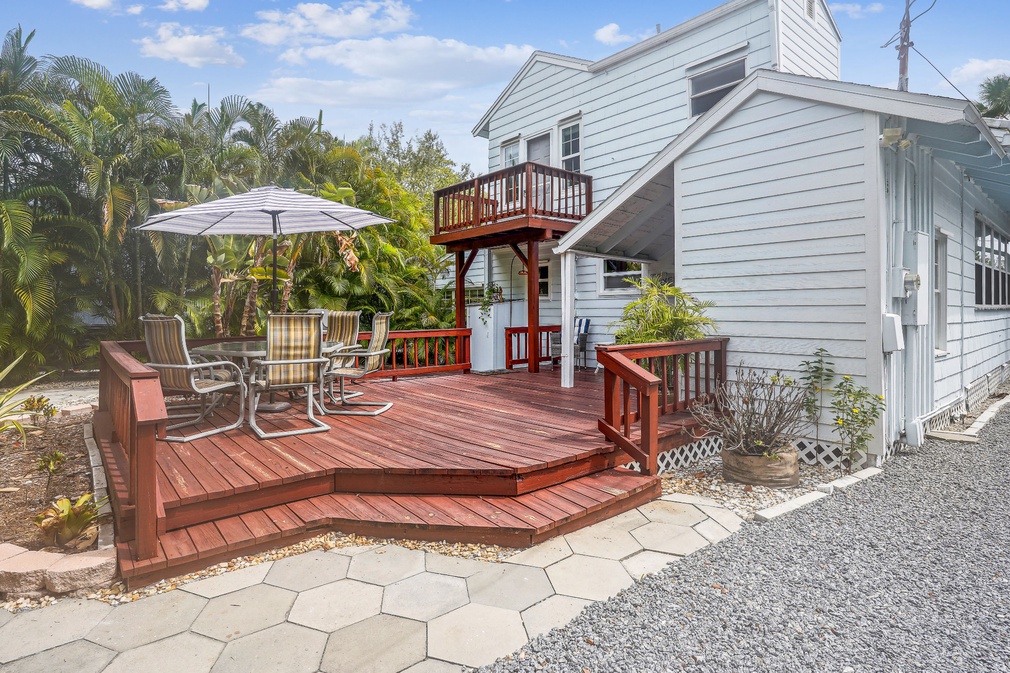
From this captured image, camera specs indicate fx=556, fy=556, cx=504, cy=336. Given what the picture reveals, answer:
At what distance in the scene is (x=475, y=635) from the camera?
232 centimetres

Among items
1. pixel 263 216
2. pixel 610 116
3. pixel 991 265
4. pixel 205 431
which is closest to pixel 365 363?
pixel 205 431

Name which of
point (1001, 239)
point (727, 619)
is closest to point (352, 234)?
point (727, 619)

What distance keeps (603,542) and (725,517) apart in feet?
3.22

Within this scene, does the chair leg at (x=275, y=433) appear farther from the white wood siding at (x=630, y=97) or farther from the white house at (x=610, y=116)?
the white wood siding at (x=630, y=97)

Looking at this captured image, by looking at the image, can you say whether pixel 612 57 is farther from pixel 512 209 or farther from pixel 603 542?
pixel 603 542

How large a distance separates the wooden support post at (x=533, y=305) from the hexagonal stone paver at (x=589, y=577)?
5808 mm

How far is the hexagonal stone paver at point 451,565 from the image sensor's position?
9.43 feet

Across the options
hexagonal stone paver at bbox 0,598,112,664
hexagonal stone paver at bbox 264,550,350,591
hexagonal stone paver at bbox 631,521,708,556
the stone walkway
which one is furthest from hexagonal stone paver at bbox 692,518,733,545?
hexagonal stone paver at bbox 0,598,112,664

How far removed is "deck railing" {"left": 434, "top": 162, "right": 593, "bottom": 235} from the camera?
8805 mm

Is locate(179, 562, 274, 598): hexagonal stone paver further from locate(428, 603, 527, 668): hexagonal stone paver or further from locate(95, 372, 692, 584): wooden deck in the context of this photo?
locate(428, 603, 527, 668): hexagonal stone paver

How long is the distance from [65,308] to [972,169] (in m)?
14.0

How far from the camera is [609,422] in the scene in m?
4.41

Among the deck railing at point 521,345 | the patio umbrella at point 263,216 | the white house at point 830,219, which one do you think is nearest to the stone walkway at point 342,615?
the white house at point 830,219

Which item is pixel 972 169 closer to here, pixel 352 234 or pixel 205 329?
pixel 352 234
